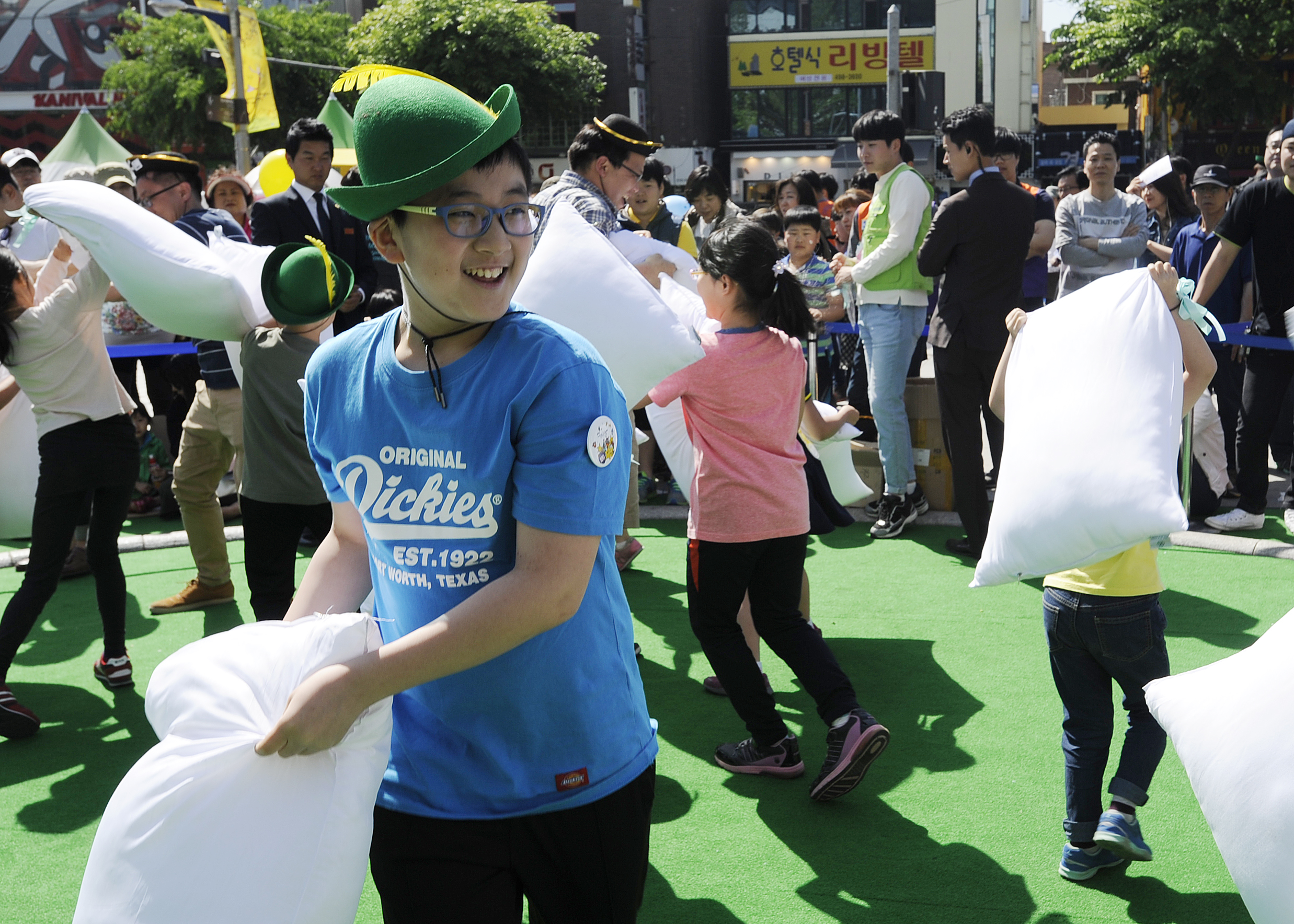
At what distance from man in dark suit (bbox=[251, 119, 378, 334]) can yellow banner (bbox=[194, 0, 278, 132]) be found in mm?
12634

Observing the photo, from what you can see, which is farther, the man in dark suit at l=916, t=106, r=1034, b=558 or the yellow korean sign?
the yellow korean sign

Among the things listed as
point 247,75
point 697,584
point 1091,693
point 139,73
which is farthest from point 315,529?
point 139,73

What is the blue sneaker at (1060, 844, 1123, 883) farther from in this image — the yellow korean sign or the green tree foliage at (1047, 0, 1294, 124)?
the yellow korean sign

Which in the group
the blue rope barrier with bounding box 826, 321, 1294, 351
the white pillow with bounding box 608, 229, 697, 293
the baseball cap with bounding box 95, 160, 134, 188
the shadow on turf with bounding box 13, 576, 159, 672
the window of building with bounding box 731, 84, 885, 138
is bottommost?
the shadow on turf with bounding box 13, 576, 159, 672

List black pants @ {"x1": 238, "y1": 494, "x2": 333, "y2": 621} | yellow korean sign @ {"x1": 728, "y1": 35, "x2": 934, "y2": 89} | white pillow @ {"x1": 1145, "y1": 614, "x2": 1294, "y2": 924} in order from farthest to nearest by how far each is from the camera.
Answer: yellow korean sign @ {"x1": 728, "y1": 35, "x2": 934, "y2": 89} < black pants @ {"x1": 238, "y1": 494, "x2": 333, "y2": 621} < white pillow @ {"x1": 1145, "y1": 614, "x2": 1294, "y2": 924}

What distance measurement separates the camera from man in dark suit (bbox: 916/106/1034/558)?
539 centimetres

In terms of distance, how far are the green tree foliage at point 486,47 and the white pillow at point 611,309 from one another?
33.8 meters

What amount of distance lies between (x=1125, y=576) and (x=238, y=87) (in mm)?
19064

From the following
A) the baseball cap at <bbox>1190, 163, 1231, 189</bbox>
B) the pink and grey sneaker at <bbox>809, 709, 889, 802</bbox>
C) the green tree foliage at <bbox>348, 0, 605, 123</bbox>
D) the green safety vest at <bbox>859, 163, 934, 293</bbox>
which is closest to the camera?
the pink and grey sneaker at <bbox>809, 709, 889, 802</bbox>

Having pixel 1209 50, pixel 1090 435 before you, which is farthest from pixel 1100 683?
pixel 1209 50

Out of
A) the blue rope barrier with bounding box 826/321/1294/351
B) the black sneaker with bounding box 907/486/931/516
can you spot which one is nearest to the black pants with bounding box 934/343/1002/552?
the blue rope barrier with bounding box 826/321/1294/351

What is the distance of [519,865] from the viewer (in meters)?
1.62

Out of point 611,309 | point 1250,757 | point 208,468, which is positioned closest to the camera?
point 1250,757

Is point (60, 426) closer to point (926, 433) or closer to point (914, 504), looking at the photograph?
point (914, 504)
